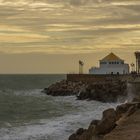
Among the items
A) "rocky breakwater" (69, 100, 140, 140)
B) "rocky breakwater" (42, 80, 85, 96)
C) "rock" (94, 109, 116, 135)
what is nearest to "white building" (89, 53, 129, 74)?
"rocky breakwater" (42, 80, 85, 96)

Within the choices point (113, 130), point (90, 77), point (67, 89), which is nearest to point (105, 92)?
Answer: point (67, 89)

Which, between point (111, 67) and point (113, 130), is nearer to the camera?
point (113, 130)

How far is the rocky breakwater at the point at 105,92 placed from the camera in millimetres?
50594

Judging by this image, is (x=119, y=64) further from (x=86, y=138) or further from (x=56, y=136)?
(x=86, y=138)

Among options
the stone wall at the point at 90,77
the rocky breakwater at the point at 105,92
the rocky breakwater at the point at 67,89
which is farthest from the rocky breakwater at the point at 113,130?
the stone wall at the point at 90,77

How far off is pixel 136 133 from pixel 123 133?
0.46 meters

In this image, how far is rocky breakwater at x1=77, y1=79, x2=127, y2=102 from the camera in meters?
50.6

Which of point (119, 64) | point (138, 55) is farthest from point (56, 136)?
point (119, 64)

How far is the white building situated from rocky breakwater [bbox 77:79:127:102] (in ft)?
69.9

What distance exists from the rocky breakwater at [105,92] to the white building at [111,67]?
21.3m

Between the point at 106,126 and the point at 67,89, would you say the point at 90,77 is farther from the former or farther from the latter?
the point at 106,126

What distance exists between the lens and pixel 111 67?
77500mm

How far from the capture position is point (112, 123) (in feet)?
61.9

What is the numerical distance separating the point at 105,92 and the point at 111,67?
84.6ft
